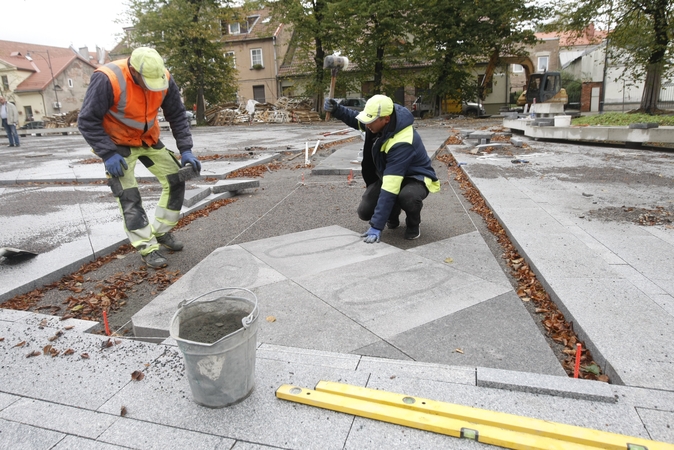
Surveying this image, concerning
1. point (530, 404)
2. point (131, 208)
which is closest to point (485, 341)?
point (530, 404)

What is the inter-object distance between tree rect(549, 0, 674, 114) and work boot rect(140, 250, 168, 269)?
17.7 meters

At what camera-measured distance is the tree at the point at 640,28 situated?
1622cm

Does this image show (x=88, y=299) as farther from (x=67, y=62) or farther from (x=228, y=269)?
(x=67, y=62)

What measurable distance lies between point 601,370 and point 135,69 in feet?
12.8

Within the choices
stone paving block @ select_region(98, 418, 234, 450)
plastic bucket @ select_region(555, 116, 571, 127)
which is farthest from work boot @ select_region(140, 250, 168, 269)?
plastic bucket @ select_region(555, 116, 571, 127)

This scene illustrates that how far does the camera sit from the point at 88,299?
11.6 feet

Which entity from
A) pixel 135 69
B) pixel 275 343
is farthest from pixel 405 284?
pixel 135 69

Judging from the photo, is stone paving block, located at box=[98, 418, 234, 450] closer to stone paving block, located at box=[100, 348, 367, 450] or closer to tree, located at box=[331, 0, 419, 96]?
stone paving block, located at box=[100, 348, 367, 450]

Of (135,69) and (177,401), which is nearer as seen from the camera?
(177,401)

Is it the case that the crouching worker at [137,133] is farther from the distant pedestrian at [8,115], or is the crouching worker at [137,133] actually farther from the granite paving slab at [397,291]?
the distant pedestrian at [8,115]

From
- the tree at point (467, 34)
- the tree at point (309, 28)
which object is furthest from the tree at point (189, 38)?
the tree at point (467, 34)

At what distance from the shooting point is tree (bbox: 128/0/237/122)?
29828 millimetres

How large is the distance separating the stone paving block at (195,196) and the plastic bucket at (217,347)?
414cm

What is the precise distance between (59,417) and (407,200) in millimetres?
3254
